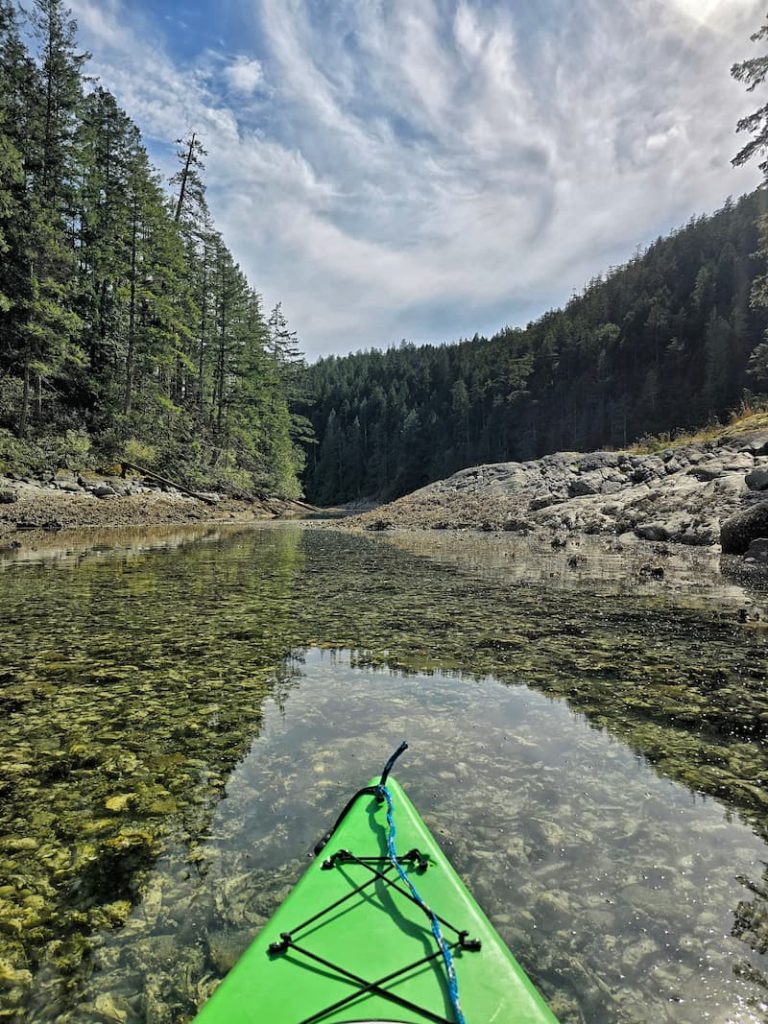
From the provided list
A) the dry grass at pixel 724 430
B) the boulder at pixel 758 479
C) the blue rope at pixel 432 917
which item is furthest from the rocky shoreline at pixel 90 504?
the dry grass at pixel 724 430

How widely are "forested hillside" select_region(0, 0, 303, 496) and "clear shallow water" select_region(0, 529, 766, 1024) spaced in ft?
60.4

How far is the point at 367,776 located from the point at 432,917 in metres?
1.56

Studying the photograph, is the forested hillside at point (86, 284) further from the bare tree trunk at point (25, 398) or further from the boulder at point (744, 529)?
the boulder at point (744, 529)

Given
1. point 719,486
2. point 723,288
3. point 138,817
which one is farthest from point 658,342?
point 138,817

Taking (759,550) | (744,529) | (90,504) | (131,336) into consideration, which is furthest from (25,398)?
(759,550)

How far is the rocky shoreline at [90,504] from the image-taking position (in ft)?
60.0

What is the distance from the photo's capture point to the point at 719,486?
1662 centimetres

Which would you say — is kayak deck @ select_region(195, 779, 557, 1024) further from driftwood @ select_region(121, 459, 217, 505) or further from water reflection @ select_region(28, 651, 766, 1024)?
driftwood @ select_region(121, 459, 217, 505)

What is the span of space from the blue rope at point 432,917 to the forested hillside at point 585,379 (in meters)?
70.6

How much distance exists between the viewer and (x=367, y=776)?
3562 millimetres

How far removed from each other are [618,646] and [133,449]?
985 inches

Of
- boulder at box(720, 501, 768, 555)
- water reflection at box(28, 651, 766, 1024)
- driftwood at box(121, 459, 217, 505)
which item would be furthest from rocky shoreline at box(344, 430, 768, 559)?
water reflection at box(28, 651, 766, 1024)

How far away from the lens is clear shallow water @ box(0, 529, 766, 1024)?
2.11m

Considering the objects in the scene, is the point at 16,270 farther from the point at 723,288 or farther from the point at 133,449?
the point at 723,288
